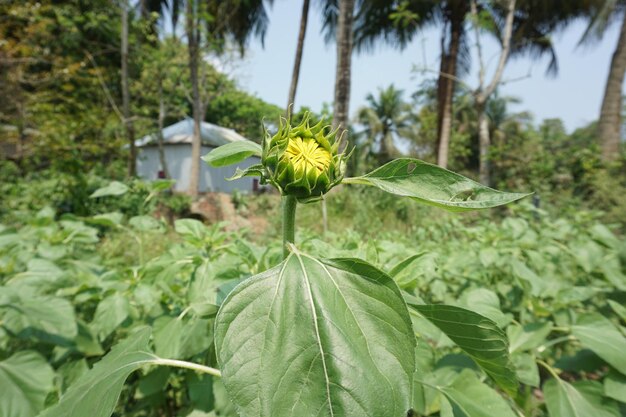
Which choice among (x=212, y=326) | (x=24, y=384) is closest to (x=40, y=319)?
(x=24, y=384)

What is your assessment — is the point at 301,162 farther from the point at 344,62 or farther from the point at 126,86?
the point at 126,86

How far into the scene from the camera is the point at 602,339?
65 centimetres

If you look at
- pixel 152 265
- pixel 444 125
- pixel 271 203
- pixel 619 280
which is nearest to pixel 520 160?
pixel 444 125

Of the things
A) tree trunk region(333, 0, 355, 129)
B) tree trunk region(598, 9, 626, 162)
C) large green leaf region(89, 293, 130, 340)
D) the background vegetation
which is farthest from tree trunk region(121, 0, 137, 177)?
tree trunk region(598, 9, 626, 162)

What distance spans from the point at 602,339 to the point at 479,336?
1.44ft

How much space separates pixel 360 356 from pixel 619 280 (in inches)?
38.4

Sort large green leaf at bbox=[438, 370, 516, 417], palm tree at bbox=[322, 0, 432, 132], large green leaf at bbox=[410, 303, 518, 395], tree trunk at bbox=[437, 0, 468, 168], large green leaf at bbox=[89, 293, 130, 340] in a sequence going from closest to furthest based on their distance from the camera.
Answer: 1. large green leaf at bbox=[410, 303, 518, 395]
2. large green leaf at bbox=[438, 370, 516, 417]
3. large green leaf at bbox=[89, 293, 130, 340]
4. tree trunk at bbox=[437, 0, 468, 168]
5. palm tree at bbox=[322, 0, 432, 132]

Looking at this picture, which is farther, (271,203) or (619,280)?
(271,203)

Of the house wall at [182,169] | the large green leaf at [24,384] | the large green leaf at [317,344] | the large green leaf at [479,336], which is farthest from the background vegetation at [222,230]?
the house wall at [182,169]

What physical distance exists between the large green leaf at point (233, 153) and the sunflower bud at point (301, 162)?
0.12 ft

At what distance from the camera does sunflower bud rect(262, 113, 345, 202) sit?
38 centimetres

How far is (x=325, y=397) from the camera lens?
0.28 m

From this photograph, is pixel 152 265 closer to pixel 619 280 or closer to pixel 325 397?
pixel 325 397

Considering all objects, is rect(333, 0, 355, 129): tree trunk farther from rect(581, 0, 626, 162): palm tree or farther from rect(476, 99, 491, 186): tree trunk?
rect(581, 0, 626, 162): palm tree
